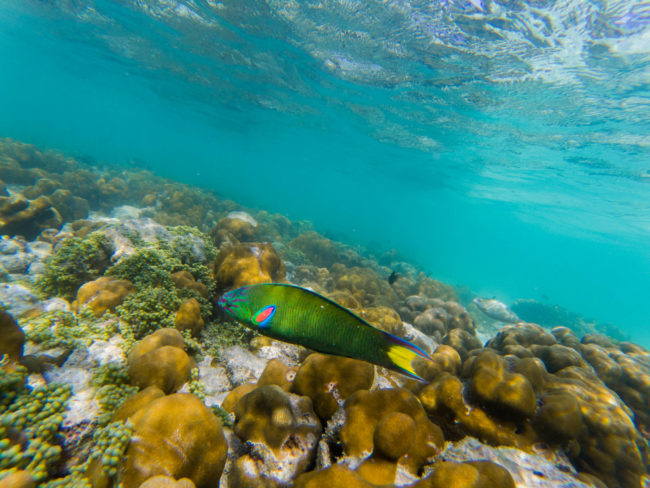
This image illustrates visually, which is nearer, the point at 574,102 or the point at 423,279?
the point at 574,102

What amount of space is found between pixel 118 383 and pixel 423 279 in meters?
14.5

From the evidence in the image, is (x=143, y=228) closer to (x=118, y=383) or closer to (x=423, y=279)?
(x=118, y=383)

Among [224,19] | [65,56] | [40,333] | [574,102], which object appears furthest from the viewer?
[65,56]

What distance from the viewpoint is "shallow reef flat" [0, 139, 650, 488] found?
1.78 metres

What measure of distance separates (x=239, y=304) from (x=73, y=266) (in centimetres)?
468

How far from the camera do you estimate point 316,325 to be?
1554mm

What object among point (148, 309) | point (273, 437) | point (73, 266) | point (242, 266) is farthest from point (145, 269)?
point (273, 437)

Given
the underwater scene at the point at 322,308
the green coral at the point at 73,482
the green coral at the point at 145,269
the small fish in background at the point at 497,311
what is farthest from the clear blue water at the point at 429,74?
the green coral at the point at 73,482

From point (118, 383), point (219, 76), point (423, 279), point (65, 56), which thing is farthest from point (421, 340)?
point (65, 56)

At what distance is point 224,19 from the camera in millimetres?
16266

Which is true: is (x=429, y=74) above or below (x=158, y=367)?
above

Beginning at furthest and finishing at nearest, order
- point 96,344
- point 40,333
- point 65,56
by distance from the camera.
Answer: point 65,56
point 96,344
point 40,333

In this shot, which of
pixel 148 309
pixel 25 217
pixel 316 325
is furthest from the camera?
pixel 25 217

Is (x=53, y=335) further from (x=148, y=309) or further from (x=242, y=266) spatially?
(x=242, y=266)
